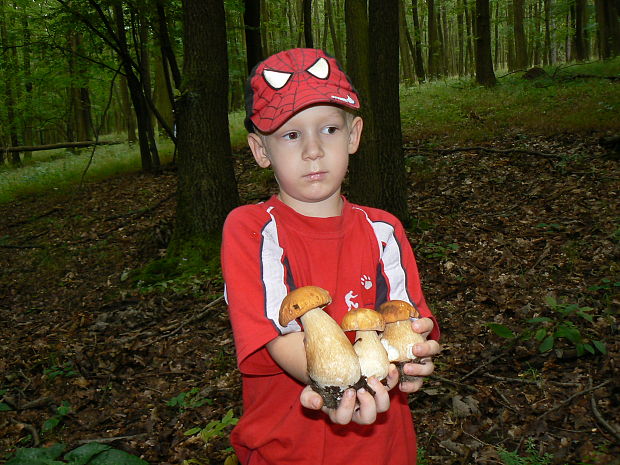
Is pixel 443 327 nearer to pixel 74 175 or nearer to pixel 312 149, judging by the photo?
pixel 312 149

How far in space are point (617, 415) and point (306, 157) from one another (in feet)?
10.7

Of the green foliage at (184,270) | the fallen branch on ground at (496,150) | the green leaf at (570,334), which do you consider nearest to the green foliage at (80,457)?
the green foliage at (184,270)

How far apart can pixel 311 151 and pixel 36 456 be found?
294 centimetres

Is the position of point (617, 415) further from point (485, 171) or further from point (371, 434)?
point (485, 171)

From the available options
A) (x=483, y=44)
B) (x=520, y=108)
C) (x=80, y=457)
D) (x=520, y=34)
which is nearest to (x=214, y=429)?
(x=80, y=457)

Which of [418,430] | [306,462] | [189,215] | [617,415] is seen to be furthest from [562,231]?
[306,462]

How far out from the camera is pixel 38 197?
1317 centimetres

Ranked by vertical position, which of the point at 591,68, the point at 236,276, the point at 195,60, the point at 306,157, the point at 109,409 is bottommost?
the point at 109,409

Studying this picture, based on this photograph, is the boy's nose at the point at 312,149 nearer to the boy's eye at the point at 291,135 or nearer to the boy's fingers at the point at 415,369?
the boy's eye at the point at 291,135

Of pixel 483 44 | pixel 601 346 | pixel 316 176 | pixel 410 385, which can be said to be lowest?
pixel 601 346

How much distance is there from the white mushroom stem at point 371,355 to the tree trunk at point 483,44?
1709cm

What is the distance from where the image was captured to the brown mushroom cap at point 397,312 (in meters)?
1.76

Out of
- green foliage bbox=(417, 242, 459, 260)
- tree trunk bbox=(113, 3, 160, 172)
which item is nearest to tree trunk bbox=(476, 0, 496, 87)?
tree trunk bbox=(113, 3, 160, 172)

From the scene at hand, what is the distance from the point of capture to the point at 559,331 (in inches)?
163
